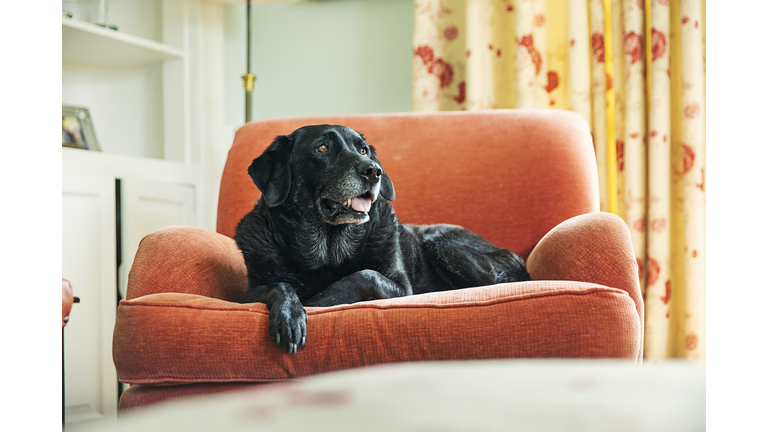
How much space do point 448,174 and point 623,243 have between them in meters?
0.73

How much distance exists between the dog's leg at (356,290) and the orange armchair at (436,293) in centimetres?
15

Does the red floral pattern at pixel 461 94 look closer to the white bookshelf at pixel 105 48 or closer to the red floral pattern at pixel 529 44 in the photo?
the red floral pattern at pixel 529 44

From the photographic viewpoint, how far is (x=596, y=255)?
4.17ft

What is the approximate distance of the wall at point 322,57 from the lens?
296cm

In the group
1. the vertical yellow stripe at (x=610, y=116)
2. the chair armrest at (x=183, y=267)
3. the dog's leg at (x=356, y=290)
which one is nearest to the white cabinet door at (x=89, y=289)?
the chair armrest at (x=183, y=267)

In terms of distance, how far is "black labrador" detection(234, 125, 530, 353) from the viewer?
4.42 ft

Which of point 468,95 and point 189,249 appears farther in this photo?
point 468,95

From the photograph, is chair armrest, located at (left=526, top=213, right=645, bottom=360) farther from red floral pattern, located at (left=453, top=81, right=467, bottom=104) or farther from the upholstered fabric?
Answer: red floral pattern, located at (left=453, top=81, right=467, bottom=104)

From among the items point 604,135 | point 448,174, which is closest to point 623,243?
point 448,174

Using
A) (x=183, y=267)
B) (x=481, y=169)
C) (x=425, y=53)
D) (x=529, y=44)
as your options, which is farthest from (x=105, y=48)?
(x=529, y=44)

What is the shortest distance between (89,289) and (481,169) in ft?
5.51

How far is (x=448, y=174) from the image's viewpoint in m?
1.88

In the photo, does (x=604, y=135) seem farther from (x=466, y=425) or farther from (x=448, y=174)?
(x=466, y=425)
